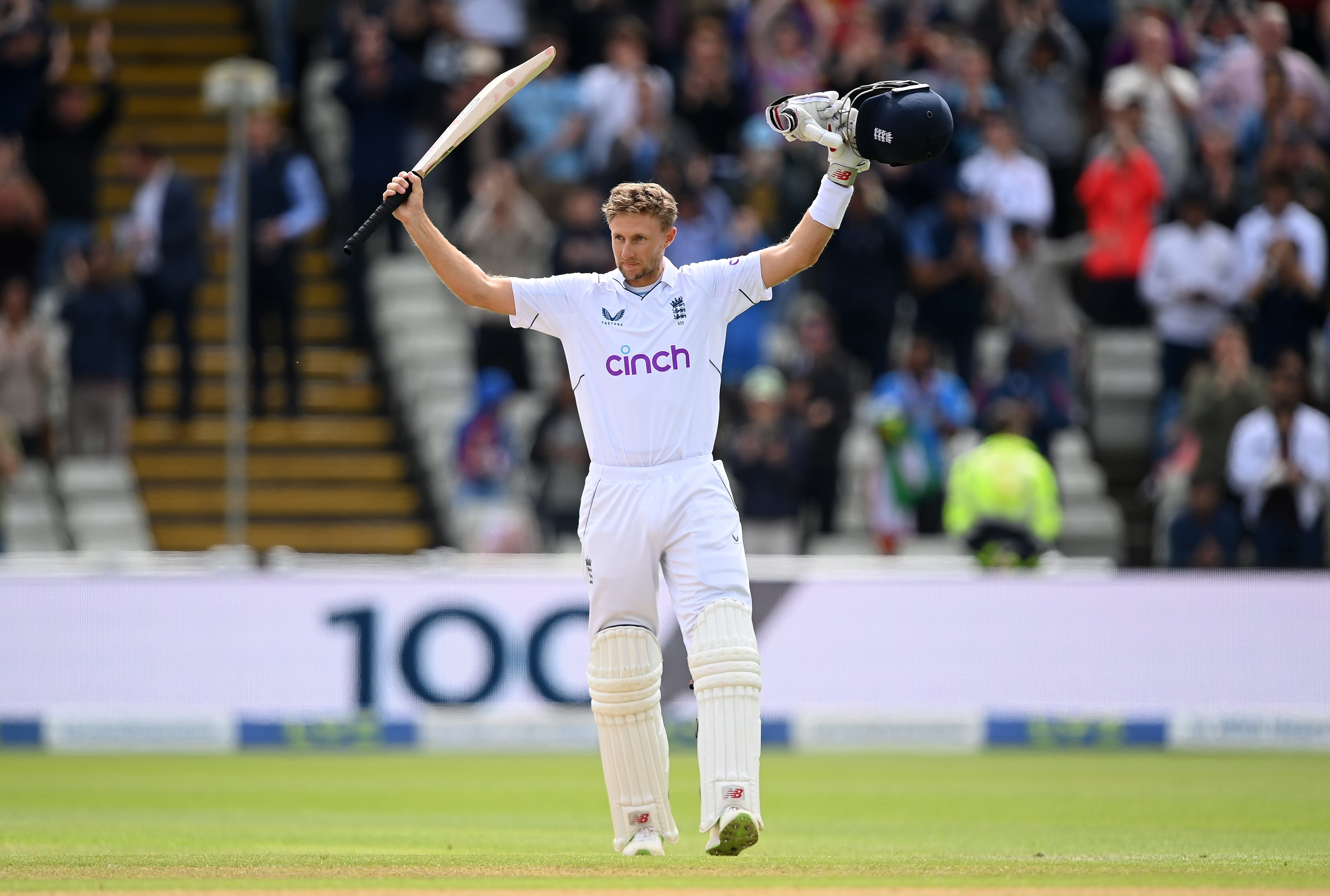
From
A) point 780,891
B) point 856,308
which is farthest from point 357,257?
point 780,891

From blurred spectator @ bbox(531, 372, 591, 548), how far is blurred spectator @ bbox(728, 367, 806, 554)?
1.22 meters

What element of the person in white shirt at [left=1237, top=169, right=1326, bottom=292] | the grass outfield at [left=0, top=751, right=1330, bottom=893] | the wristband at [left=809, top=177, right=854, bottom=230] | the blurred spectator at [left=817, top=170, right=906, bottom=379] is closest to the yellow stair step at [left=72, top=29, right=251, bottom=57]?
the blurred spectator at [left=817, top=170, right=906, bottom=379]

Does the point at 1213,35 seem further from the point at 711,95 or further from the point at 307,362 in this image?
the point at 307,362

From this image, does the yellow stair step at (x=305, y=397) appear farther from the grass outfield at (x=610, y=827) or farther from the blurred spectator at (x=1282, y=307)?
the blurred spectator at (x=1282, y=307)

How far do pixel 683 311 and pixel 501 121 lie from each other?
38.5 ft

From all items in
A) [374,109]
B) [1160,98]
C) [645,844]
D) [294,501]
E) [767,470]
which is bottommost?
[645,844]

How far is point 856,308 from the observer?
18.1 meters

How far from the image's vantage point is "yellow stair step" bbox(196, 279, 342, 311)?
808 inches

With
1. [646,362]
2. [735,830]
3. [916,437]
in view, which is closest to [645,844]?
[735,830]

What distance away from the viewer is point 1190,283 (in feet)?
58.0

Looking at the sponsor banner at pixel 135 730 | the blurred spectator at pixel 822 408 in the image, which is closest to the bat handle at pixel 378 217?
the sponsor banner at pixel 135 730

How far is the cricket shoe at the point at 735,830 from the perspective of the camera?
738 cm

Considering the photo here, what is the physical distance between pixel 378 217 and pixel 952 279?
1069 cm

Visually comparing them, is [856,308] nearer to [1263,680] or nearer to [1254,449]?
[1254,449]
